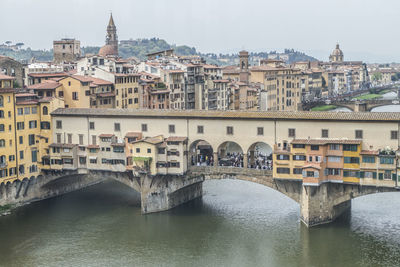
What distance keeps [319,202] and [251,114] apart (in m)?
8.13

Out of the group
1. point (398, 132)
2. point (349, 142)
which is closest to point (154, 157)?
point (349, 142)

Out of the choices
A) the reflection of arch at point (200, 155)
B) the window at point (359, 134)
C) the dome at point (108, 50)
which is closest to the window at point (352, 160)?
the window at point (359, 134)

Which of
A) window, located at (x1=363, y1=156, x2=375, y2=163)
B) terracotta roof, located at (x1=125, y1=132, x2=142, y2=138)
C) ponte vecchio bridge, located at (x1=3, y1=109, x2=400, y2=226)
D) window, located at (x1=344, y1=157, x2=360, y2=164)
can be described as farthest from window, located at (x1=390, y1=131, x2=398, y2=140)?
terracotta roof, located at (x1=125, y1=132, x2=142, y2=138)

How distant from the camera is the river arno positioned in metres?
38.3

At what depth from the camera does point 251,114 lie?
4525 cm

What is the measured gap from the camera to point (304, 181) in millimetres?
42188

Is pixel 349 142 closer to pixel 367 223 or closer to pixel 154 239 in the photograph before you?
pixel 367 223

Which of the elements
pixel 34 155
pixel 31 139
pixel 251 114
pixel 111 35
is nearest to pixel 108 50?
pixel 111 35

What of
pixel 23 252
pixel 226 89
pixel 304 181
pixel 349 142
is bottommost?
pixel 23 252

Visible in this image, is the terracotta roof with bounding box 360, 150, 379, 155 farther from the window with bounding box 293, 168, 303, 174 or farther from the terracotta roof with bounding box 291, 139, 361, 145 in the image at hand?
the window with bounding box 293, 168, 303, 174

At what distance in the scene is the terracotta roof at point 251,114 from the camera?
41906mm

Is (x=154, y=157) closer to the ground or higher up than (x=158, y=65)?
closer to the ground

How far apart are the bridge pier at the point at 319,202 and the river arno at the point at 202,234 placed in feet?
2.11

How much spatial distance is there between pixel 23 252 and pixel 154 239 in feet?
28.8
